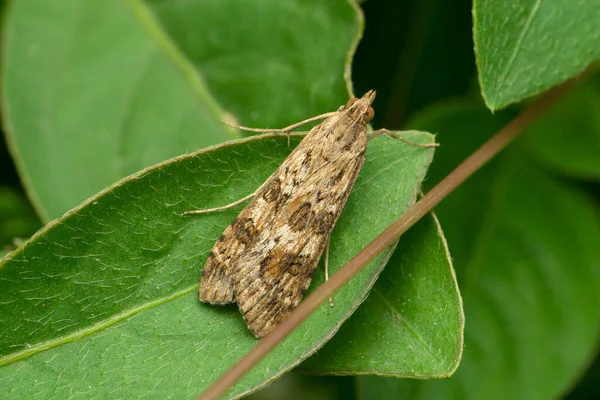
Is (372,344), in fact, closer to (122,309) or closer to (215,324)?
(215,324)

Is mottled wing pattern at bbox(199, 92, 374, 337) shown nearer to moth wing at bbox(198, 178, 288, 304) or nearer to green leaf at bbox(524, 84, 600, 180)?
moth wing at bbox(198, 178, 288, 304)

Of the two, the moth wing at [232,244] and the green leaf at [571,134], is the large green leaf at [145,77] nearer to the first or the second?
the moth wing at [232,244]

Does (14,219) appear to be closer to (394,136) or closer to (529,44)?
(394,136)

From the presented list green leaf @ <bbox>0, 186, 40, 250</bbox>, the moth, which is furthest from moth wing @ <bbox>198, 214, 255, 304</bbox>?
green leaf @ <bbox>0, 186, 40, 250</bbox>

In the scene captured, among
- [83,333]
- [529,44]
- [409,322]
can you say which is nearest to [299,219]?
[409,322]

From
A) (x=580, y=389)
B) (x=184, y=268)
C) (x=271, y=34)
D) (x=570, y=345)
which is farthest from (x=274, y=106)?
(x=580, y=389)
